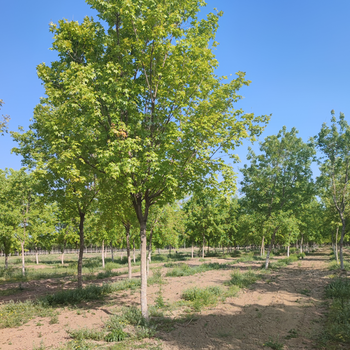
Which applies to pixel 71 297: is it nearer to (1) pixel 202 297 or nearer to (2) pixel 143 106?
(1) pixel 202 297

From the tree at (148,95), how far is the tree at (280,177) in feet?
52.1

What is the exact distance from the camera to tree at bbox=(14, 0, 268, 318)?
823 cm

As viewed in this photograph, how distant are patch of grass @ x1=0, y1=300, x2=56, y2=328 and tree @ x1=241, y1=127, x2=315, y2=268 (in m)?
19.0

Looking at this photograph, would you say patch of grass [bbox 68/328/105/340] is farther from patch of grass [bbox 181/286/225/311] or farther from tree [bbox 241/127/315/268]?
tree [bbox 241/127/315/268]

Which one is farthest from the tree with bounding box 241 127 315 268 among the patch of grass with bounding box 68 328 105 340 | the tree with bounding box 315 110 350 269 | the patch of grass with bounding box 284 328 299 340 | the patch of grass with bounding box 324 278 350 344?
the patch of grass with bounding box 68 328 105 340

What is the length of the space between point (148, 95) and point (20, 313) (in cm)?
1030

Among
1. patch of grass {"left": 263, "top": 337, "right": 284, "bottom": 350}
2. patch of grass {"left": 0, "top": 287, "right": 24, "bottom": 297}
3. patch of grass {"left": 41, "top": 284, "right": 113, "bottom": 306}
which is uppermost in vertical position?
patch of grass {"left": 263, "top": 337, "right": 284, "bottom": 350}

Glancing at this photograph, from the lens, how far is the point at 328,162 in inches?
896

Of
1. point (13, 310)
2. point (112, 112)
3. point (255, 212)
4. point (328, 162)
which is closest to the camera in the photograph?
point (112, 112)

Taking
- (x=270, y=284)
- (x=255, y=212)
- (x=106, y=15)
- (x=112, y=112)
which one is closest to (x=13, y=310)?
(x=112, y=112)

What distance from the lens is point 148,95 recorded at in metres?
9.80

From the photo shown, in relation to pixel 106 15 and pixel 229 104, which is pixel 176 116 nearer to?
pixel 229 104

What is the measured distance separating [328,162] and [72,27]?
908 inches

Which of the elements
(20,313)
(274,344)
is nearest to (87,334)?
(20,313)
